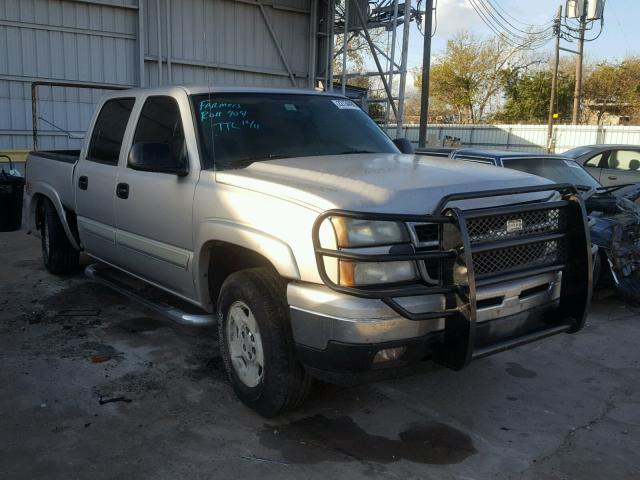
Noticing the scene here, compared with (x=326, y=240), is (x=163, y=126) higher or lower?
higher

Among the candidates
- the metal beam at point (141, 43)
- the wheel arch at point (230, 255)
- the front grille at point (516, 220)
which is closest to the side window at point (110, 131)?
the wheel arch at point (230, 255)

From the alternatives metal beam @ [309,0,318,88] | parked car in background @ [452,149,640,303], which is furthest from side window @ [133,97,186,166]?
metal beam @ [309,0,318,88]

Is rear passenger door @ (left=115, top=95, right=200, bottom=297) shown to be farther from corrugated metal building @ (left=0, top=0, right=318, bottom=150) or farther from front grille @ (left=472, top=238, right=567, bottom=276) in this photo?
corrugated metal building @ (left=0, top=0, right=318, bottom=150)

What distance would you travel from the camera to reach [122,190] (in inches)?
190

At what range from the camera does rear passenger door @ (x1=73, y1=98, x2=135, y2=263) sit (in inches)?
201

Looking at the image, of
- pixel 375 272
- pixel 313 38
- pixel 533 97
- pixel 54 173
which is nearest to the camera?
pixel 375 272

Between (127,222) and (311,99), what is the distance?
173cm

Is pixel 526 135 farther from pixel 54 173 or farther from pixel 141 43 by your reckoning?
pixel 54 173

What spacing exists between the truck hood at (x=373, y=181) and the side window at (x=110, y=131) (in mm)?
1737

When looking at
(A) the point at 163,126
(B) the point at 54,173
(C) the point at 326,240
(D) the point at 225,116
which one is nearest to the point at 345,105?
(D) the point at 225,116

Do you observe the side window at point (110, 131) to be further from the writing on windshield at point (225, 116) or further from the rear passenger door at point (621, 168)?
the rear passenger door at point (621, 168)

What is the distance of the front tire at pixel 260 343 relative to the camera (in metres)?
3.34

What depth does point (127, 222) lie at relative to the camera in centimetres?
482

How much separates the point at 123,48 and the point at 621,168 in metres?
10.8
